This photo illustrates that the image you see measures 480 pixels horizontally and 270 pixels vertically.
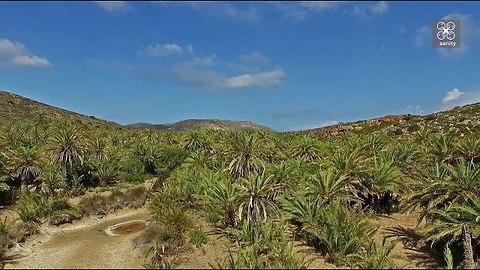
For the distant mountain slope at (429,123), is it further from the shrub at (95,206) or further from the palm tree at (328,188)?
the shrub at (95,206)

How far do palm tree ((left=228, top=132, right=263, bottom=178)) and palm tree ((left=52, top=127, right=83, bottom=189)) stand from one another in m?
15.5

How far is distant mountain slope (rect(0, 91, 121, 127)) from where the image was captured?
295ft

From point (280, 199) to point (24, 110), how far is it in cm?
Result: 8756

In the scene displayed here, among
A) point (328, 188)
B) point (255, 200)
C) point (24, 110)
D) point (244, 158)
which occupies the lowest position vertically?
point (255, 200)

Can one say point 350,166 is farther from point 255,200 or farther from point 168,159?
point 168,159

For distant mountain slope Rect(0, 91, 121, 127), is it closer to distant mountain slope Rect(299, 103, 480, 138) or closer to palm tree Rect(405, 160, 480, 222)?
distant mountain slope Rect(299, 103, 480, 138)

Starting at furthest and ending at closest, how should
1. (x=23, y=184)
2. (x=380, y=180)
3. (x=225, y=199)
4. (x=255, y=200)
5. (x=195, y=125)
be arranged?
(x=195, y=125) < (x=23, y=184) < (x=380, y=180) < (x=225, y=199) < (x=255, y=200)

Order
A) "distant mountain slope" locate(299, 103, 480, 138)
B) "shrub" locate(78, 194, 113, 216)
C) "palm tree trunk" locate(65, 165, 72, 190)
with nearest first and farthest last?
"shrub" locate(78, 194, 113, 216), "palm tree trunk" locate(65, 165, 72, 190), "distant mountain slope" locate(299, 103, 480, 138)

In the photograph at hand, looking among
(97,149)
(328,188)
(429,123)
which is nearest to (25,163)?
(97,149)

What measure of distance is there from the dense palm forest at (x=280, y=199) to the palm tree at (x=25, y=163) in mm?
86

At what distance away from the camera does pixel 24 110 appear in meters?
97.5

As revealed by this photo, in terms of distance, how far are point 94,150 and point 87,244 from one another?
841 inches

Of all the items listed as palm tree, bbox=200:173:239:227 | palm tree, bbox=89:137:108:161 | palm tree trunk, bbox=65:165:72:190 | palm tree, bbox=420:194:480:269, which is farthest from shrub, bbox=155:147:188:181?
palm tree, bbox=420:194:480:269

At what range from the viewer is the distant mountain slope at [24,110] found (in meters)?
89.9
